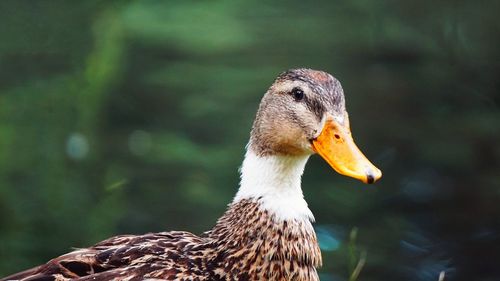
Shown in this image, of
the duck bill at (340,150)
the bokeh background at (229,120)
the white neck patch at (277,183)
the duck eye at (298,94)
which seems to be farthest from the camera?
the bokeh background at (229,120)

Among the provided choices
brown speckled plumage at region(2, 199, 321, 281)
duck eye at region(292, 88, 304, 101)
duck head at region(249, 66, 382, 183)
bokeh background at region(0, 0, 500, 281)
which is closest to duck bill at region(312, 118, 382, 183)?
duck head at region(249, 66, 382, 183)

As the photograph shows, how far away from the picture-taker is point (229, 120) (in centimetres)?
791

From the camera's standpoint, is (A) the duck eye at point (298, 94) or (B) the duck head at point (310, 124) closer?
(B) the duck head at point (310, 124)

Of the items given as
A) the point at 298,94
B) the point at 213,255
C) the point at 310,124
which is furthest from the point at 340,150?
the point at 213,255

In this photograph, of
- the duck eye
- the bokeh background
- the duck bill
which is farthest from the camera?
the bokeh background

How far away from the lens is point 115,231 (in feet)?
21.8

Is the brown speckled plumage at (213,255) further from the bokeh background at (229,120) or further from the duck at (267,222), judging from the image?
the bokeh background at (229,120)

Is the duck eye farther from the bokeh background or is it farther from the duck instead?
the bokeh background

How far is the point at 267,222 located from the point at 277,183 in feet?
0.53

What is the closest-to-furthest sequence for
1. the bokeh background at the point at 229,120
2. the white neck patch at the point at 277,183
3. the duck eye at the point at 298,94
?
the duck eye at the point at 298,94 → the white neck patch at the point at 277,183 → the bokeh background at the point at 229,120

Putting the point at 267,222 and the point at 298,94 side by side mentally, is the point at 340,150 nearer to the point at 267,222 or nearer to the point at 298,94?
the point at 298,94

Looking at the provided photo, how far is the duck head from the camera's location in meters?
4.23

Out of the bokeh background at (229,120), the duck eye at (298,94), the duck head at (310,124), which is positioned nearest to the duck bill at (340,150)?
the duck head at (310,124)

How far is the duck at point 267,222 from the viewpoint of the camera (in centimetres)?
424
